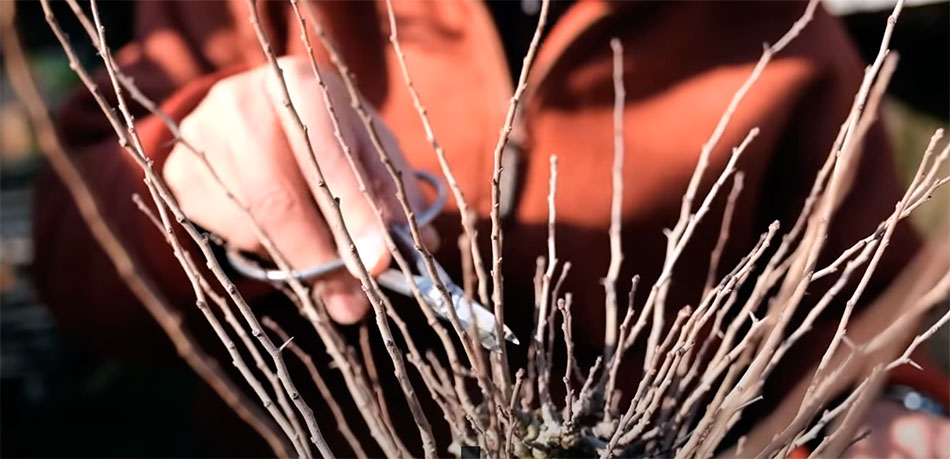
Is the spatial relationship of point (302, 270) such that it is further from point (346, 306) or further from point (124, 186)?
point (124, 186)

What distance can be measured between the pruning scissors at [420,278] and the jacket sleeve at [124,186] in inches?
7.2

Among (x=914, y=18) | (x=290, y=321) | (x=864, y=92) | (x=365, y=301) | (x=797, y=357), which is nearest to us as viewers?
(x=864, y=92)

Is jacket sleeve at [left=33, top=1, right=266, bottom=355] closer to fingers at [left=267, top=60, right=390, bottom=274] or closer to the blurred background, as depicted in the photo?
fingers at [left=267, top=60, right=390, bottom=274]

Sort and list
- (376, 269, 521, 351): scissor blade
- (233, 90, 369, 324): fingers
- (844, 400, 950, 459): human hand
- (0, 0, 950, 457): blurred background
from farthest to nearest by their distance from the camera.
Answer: (0, 0, 950, 457): blurred background → (844, 400, 950, 459): human hand → (233, 90, 369, 324): fingers → (376, 269, 521, 351): scissor blade

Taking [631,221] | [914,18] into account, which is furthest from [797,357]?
[914,18]

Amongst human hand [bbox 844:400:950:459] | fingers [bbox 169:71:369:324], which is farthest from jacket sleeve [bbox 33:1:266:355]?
human hand [bbox 844:400:950:459]

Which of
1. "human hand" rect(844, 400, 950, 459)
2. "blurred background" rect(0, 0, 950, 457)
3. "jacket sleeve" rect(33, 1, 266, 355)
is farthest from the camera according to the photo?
"blurred background" rect(0, 0, 950, 457)

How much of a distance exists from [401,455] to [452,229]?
0.43 metres

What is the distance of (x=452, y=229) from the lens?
861 mm

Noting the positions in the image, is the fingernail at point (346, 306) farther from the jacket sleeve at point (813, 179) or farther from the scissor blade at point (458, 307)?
the jacket sleeve at point (813, 179)

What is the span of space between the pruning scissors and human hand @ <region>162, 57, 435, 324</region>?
1 centimetres

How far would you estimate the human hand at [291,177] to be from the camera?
0.55 metres

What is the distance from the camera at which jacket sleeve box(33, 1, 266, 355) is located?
77 centimetres

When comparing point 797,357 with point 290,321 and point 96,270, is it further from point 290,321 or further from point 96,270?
point 96,270
